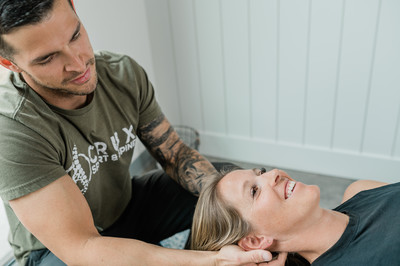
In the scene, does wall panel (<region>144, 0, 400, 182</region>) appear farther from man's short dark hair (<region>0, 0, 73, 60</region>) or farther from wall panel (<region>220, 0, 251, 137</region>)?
man's short dark hair (<region>0, 0, 73, 60</region>)

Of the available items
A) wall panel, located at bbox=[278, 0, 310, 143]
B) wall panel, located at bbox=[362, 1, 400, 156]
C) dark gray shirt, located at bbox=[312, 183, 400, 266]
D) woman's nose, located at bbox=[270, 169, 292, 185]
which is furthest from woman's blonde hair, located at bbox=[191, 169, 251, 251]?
wall panel, located at bbox=[362, 1, 400, 156]

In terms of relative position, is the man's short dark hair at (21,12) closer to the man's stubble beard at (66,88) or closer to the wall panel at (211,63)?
the man's stubble beard at (66,88)

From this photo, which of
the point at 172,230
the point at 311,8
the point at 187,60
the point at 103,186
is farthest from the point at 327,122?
the point at 103,186

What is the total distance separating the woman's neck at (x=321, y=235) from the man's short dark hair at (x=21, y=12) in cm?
100

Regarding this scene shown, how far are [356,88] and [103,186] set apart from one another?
137 centimetres

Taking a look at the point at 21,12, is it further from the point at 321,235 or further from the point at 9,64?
the point at 321,235

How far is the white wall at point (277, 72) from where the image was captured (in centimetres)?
193

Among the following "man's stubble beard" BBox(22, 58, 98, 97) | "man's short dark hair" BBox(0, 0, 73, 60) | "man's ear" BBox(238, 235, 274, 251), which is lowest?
"man's ear" BBox(238, 235, 274, 251)

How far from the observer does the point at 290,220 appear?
3.95 ft

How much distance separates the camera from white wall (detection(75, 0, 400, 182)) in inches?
75.8

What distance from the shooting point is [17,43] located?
1.07 metres

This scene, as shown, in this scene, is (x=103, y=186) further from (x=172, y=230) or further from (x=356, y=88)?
(x=356, y=88)

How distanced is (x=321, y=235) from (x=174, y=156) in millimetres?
678

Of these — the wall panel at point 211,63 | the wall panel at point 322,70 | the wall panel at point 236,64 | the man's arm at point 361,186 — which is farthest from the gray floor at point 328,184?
the man's arm at point 361,186
